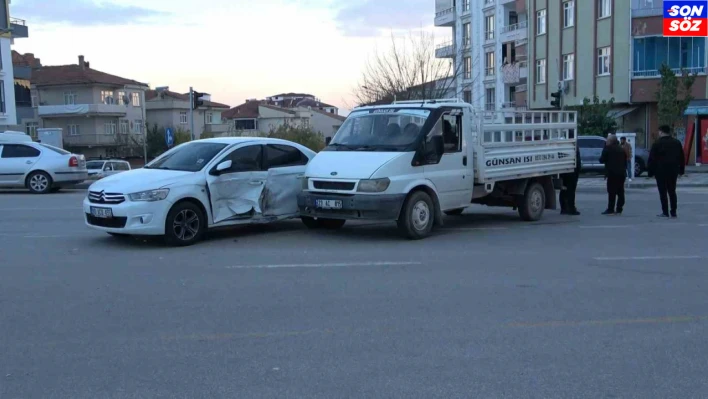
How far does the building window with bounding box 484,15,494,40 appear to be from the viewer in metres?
60.5

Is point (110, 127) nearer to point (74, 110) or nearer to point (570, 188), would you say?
point (74, 110)

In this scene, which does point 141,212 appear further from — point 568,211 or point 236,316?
point 568,211

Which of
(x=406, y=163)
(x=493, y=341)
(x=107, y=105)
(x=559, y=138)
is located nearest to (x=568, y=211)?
(x=559, y=138)

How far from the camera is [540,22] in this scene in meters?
48.4

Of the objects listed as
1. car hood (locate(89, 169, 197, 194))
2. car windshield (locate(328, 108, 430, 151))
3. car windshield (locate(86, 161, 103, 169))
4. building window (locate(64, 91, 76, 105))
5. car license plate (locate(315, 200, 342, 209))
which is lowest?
car license plate (locate(315, 200, 342, 209))

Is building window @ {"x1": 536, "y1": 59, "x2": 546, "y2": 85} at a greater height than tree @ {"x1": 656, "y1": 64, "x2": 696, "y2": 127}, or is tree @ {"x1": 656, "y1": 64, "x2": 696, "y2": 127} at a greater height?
building window @ {"x1": 536, "y1": 59, "x2": 546, "y2": 85}

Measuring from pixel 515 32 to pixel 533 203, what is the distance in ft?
143

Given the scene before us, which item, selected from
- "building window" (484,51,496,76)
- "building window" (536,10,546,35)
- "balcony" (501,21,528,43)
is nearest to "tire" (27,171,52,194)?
"building window" (536,10,546,35)

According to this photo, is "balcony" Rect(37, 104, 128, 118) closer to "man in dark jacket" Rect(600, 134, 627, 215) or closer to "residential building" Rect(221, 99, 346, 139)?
"residential building" Rect(221, 99, 346, 139)

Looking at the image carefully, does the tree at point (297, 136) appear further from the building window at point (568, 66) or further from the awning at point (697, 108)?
the awning at point (697, 108)

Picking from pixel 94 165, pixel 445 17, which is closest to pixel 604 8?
pixel 445 17

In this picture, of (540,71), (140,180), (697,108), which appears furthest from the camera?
(540,71)

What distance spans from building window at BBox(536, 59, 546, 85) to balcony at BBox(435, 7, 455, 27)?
18.3 metres

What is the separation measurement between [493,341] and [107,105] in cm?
7124
